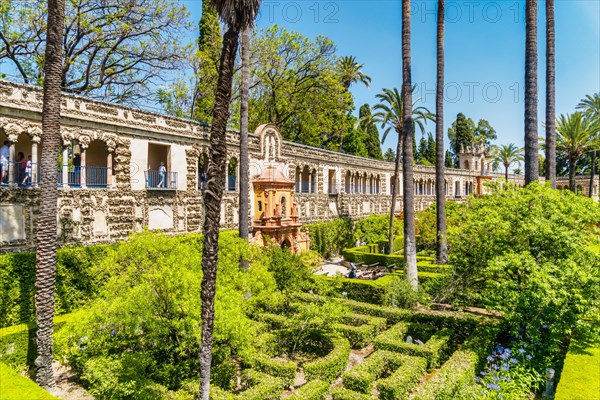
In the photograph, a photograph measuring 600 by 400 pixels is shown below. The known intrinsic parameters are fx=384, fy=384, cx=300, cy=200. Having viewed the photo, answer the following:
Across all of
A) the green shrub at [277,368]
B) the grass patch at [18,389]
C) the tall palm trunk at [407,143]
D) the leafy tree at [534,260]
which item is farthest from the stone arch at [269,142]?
the grass patch at [18,389]

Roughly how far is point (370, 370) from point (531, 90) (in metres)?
12.7

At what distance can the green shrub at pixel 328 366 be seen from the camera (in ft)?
39.4

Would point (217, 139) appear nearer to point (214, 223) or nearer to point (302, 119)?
point (214, 223)

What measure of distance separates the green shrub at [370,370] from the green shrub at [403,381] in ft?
1.17

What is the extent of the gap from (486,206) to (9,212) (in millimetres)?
18308

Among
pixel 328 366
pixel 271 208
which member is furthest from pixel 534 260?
pixel 271 208

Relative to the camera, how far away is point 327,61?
40500 mm

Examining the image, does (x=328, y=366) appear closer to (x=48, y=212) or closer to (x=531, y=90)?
(x=48, y=212)

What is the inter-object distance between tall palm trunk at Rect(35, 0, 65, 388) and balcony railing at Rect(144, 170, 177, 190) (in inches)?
338

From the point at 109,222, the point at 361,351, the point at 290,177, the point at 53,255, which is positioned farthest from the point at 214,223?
the point at 290,177

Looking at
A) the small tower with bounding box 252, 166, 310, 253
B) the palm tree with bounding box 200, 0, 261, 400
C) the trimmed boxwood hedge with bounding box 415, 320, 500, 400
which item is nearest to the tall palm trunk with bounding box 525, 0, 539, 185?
the trimmed boxwood hedge with bounding box 415, 320, 500, 400

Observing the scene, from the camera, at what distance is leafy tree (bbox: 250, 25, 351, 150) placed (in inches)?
1487

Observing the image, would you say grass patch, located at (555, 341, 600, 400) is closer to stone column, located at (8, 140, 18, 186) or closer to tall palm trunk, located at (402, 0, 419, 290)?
tall palm trunk, located at (402, 0, 419, 290)

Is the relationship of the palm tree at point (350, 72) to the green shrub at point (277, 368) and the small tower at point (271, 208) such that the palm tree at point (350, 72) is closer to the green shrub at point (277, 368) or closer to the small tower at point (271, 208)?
the small tower at point (271, 208)
